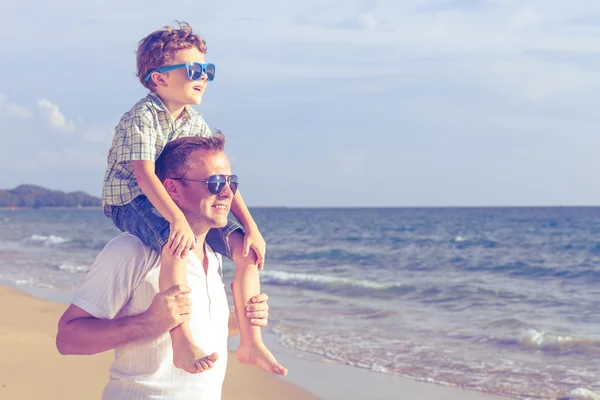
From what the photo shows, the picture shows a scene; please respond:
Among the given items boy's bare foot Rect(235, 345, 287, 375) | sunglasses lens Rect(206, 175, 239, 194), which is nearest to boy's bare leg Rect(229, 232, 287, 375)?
boy's bare foot Rect(235, 345, 287, 375)

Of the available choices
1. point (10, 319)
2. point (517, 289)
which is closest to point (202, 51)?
point (10, 319)

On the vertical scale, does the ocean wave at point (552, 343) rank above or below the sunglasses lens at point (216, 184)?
below

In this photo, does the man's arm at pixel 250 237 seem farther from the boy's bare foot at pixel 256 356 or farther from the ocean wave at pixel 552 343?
the ocean wave at pixel 552 343

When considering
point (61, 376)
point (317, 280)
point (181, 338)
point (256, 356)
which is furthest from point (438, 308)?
point (181, 338)

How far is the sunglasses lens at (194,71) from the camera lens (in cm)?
286

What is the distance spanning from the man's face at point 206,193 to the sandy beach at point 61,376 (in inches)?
179

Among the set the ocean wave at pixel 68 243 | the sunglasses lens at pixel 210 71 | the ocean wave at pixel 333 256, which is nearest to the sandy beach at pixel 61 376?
the sunglasses lens at pixel 210 71

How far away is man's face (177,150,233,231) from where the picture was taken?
249 cm

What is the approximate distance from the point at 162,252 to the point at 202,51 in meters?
0.87

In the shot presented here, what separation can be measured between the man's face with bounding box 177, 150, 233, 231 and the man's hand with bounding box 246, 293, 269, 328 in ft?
1.33

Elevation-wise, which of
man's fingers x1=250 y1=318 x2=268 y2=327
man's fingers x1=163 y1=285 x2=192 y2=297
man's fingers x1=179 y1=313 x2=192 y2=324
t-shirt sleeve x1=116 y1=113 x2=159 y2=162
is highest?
t-shirt sleeve x1=116 y1=113 x2=159 y2=162

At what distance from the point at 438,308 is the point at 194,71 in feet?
33.7

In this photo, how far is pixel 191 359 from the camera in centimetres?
232

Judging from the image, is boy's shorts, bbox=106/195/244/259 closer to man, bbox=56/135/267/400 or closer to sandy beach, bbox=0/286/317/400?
man, bbox=56/135/267/400
